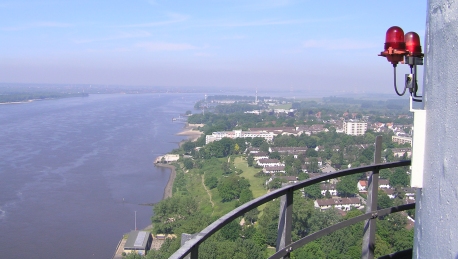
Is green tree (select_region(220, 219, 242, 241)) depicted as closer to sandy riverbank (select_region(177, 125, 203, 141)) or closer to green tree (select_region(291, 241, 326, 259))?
green tree (select_region(291, 241, 326, 259))

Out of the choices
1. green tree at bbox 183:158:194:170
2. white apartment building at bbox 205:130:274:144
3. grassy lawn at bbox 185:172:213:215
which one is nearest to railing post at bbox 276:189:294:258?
grassy lawn at bbox 185:172:213:215

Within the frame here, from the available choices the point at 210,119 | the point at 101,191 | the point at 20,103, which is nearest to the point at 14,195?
the point at 101,191

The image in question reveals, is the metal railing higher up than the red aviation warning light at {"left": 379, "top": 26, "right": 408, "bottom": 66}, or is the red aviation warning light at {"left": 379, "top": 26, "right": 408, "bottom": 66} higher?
the red aviation warning light at {"left": 379, "top": 26, "right": 408, "bottom": 66}

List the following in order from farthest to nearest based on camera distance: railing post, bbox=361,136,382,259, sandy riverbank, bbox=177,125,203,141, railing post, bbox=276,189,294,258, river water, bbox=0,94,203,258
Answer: sandy riverbank, bbox=177,125,203,141, river water, bbox=0,94,203,258, railing post, bbox=361,136,382,259, railing post, bbox=276,189,294,258

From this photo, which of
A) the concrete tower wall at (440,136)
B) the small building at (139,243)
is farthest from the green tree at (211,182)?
the concrete tower wall at (440,136)

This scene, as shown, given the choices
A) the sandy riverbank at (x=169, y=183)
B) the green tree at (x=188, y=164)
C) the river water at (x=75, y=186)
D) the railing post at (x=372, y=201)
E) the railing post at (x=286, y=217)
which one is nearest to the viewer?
the railing post at (x=286, y=217)

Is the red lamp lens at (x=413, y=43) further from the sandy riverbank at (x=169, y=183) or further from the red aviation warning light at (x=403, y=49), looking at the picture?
the sandy riverbank at (x=169, y=183)

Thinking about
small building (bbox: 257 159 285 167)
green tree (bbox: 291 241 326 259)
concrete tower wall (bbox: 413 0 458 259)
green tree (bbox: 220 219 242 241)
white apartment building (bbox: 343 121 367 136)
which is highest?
concrete tower wall (bbox: 413 0 458 259)
